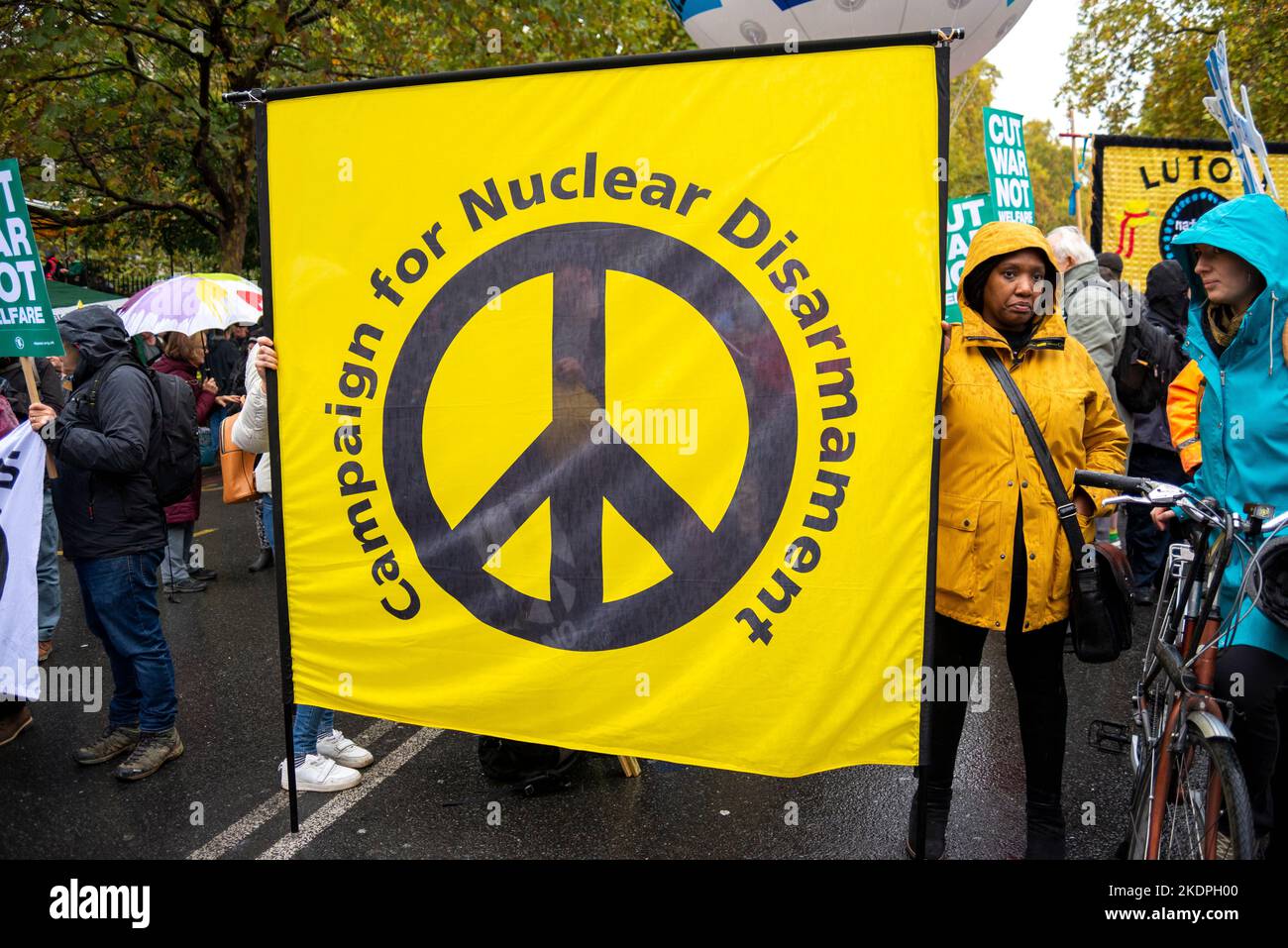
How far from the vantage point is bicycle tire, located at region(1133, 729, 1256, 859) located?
95.0 inches

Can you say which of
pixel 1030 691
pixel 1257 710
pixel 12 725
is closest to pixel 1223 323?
pixel 1257 710

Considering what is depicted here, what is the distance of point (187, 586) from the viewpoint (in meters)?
7.21

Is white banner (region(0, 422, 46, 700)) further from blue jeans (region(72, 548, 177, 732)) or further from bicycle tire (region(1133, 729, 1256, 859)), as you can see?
bicycle tire (region(1133, 729, 1256, 859))

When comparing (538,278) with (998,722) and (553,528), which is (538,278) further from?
(998,722)

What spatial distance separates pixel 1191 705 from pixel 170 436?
388cm

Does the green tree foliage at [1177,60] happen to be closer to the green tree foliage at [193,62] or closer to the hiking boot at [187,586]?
the green tree foliage at [193,62]

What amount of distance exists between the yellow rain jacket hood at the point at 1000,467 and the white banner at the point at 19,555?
129 inches

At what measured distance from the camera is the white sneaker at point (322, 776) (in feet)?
13.0

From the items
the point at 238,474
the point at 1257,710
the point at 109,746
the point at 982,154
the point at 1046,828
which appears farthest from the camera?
the point at 982,154

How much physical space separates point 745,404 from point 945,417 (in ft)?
2.28

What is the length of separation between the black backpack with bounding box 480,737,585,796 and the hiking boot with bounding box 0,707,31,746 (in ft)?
7.58

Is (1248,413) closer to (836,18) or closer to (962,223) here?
(836,18)
